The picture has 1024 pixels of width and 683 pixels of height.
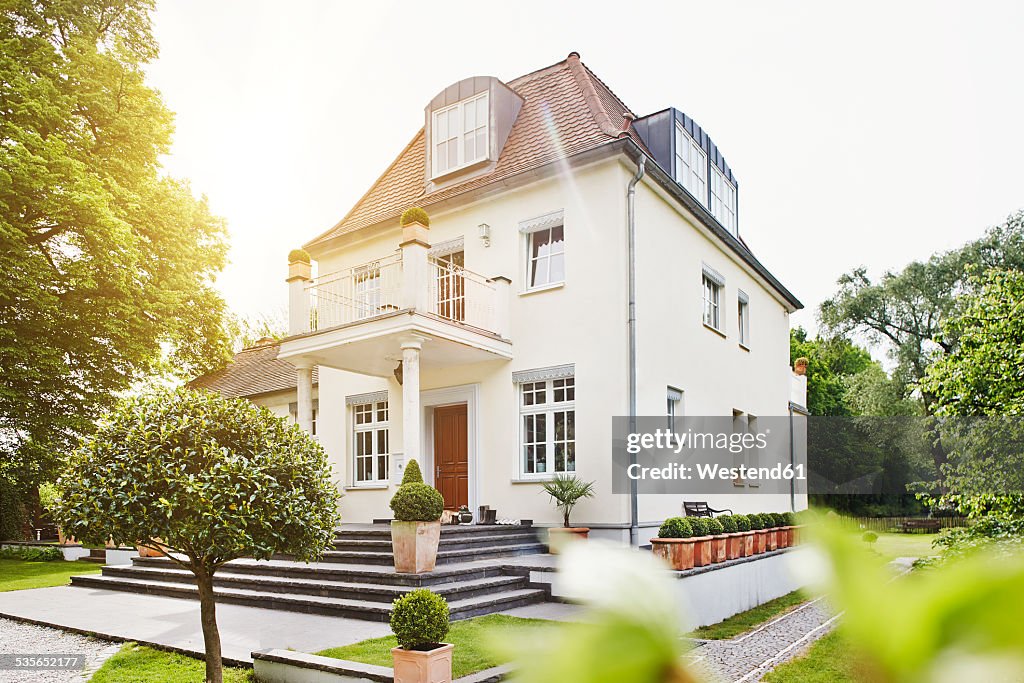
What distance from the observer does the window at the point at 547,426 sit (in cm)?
A: 1231

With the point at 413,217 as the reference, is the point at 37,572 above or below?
below

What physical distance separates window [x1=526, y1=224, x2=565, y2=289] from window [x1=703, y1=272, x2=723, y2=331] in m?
3.83

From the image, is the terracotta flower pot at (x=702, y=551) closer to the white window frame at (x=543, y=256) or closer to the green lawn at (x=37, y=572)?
the white window frame at (x=543, y=256)

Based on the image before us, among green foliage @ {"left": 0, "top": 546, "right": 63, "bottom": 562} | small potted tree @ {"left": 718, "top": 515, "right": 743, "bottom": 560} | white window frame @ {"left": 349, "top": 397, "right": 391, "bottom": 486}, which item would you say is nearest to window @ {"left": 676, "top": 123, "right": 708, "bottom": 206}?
small potted tree @ {"left": 718, "top": 515, "right": 743, "bottom": 560}

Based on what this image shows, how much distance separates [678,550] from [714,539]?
1.24 m

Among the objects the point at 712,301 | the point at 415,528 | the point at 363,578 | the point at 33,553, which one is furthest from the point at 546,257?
the point at 33,553

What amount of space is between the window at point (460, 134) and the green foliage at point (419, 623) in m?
10.0

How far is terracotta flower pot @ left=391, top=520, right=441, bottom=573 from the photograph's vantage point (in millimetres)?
9305

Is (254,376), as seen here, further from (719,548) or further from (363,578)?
(719,548)

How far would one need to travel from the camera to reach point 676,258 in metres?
14.0

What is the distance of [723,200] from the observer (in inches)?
671

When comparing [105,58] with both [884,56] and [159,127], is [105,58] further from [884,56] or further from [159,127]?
[884,56]

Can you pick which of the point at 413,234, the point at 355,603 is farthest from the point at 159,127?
the point at 355,603

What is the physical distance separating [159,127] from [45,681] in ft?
46.5
